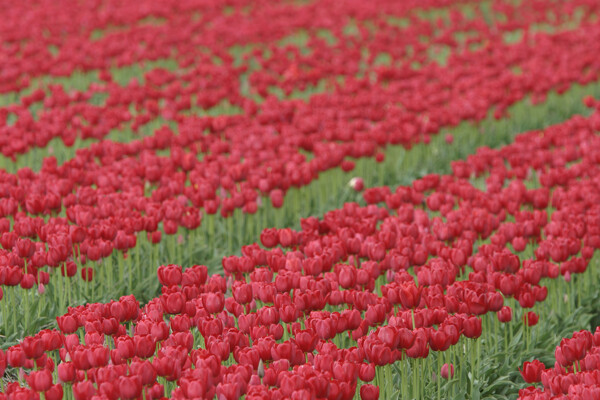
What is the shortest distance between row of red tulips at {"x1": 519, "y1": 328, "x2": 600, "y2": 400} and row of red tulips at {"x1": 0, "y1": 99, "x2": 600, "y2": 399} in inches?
2.4

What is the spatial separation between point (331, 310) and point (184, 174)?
2.46 m

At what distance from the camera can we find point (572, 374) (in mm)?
3594

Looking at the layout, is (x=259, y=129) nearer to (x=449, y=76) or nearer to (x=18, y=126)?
(x=18, y=126)

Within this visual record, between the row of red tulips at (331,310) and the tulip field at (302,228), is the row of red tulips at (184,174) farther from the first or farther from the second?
the row of red tulips at (331,310)

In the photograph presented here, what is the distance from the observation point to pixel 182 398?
329cm

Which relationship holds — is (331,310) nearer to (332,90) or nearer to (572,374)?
(572,374)

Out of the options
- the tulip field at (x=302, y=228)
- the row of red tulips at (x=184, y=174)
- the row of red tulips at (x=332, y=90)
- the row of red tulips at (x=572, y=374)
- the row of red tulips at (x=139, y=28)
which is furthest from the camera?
the row of red tulips at (x=139, y=28)

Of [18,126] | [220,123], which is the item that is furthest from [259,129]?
[18,126]

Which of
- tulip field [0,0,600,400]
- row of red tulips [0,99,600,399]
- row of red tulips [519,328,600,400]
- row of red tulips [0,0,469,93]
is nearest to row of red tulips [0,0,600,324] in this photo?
tulip field [0,0,600,400]

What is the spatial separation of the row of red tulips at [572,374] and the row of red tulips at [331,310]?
0.06m

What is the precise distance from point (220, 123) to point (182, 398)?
5.70 metres

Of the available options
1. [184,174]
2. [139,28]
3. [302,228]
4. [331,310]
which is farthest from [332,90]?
[331,310]

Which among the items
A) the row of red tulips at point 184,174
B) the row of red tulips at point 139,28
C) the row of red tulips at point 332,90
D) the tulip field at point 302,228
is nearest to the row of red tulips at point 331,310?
the tulip field at point 302,228

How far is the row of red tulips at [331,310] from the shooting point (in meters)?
3.52
